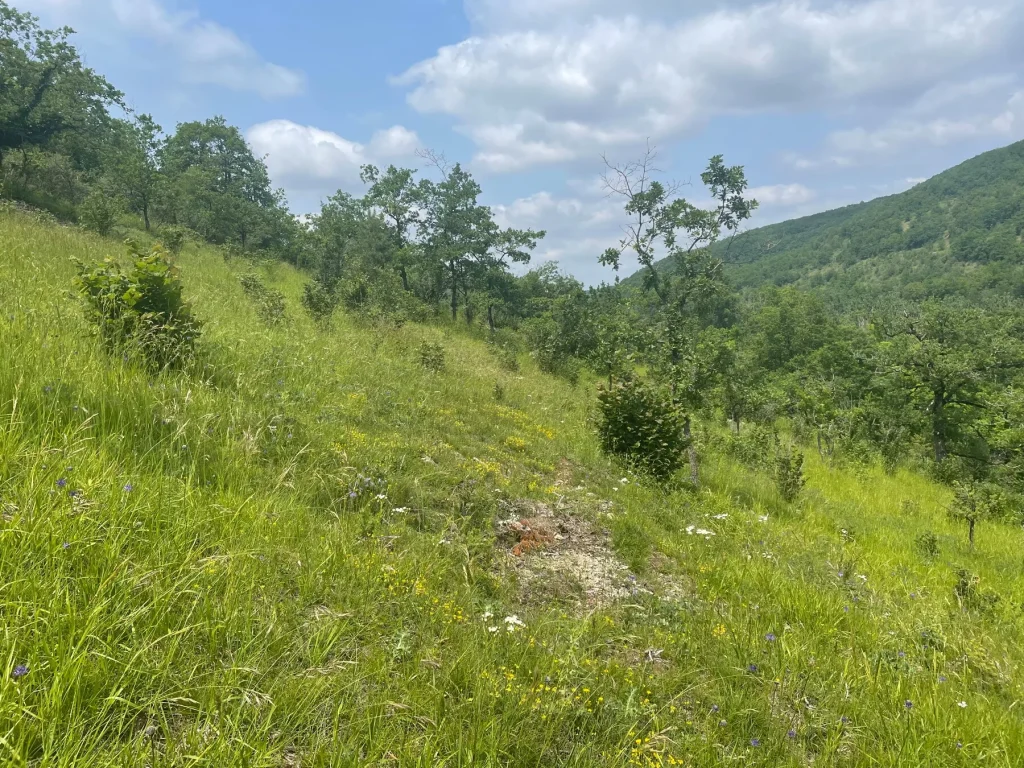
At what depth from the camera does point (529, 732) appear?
2102 mm

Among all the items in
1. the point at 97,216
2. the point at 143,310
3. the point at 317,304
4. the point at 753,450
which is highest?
the point at 97,216

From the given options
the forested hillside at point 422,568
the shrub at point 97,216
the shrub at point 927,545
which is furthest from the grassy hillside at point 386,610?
the shrub at point 97,216

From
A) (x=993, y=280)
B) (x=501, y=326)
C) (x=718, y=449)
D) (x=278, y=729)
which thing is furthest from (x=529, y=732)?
(x=993, y=280)

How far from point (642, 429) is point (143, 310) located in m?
7.03

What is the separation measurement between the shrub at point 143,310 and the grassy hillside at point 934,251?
135991mm

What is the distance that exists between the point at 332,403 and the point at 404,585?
3638 millimetres

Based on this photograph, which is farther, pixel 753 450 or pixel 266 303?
pixel 753 450

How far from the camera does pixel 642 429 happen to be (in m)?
8.34

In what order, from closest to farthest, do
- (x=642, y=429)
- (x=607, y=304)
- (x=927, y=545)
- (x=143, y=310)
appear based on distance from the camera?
(x=143, y=310) → (x=927, y=545) → (x=642, y=429) → (x=607, y=304)

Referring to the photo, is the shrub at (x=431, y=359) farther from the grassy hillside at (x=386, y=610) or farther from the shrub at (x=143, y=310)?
the shrub at (x=143, y=310)

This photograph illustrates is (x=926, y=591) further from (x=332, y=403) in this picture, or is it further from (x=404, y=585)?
(x=332, y=403)

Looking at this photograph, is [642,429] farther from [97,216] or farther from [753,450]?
[97,216]

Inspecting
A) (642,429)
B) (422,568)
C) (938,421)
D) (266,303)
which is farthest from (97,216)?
(938,421)

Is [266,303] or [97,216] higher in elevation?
[97,216]
